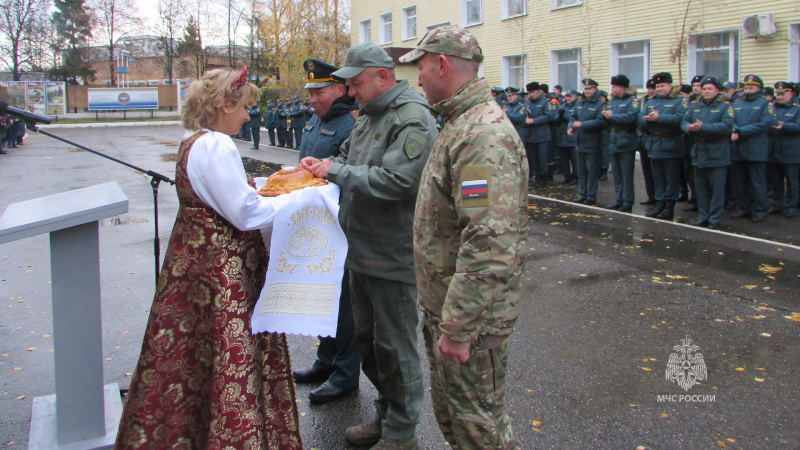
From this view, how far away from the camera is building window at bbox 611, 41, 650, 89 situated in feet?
65.7

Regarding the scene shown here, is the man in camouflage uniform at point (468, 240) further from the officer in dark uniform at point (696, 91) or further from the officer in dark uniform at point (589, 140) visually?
the officer in dark uniform at point (589, 140)

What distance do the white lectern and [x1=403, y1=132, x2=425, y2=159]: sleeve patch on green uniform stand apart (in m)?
1.40

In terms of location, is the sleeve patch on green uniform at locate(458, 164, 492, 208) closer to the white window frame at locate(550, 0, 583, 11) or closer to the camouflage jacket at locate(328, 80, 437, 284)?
the camouflage jacket at locate(328, 80, 437, 284)

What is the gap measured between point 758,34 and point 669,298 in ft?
43.6

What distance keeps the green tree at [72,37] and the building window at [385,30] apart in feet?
106

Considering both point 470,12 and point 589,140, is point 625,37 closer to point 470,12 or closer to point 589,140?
point 470,12

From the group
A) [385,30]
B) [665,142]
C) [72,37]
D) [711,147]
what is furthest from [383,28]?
[72,37]

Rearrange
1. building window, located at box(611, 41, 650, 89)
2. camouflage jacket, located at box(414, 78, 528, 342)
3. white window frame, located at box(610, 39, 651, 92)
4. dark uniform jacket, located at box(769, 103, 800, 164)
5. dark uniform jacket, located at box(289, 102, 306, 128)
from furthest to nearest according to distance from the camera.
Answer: dark uniform jacket, located at box(289, 102, 306, 128) → building window, located at box(611, 41, 650, 89) → white window frame, located at box(610, 39, 651, 92) → dark uniform jacket, located at box(769, 103, 800, 164) → camouflage jacket, located at box(414, 78, 528, 342)

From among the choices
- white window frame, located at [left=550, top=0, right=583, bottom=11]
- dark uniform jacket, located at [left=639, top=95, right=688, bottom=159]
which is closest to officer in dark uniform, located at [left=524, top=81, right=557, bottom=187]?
dark uniform jacket, located at [left=639, top=95, right=688, bottom=159]

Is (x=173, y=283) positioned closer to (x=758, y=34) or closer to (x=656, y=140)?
(x=656, y=140)

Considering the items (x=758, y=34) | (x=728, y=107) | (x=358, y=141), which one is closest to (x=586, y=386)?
(x=358, y=141)

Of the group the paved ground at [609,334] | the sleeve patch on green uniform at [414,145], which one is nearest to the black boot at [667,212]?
the paved ground at [609,334]

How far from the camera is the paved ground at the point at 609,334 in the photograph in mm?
3732

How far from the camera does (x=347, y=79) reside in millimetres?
3299
